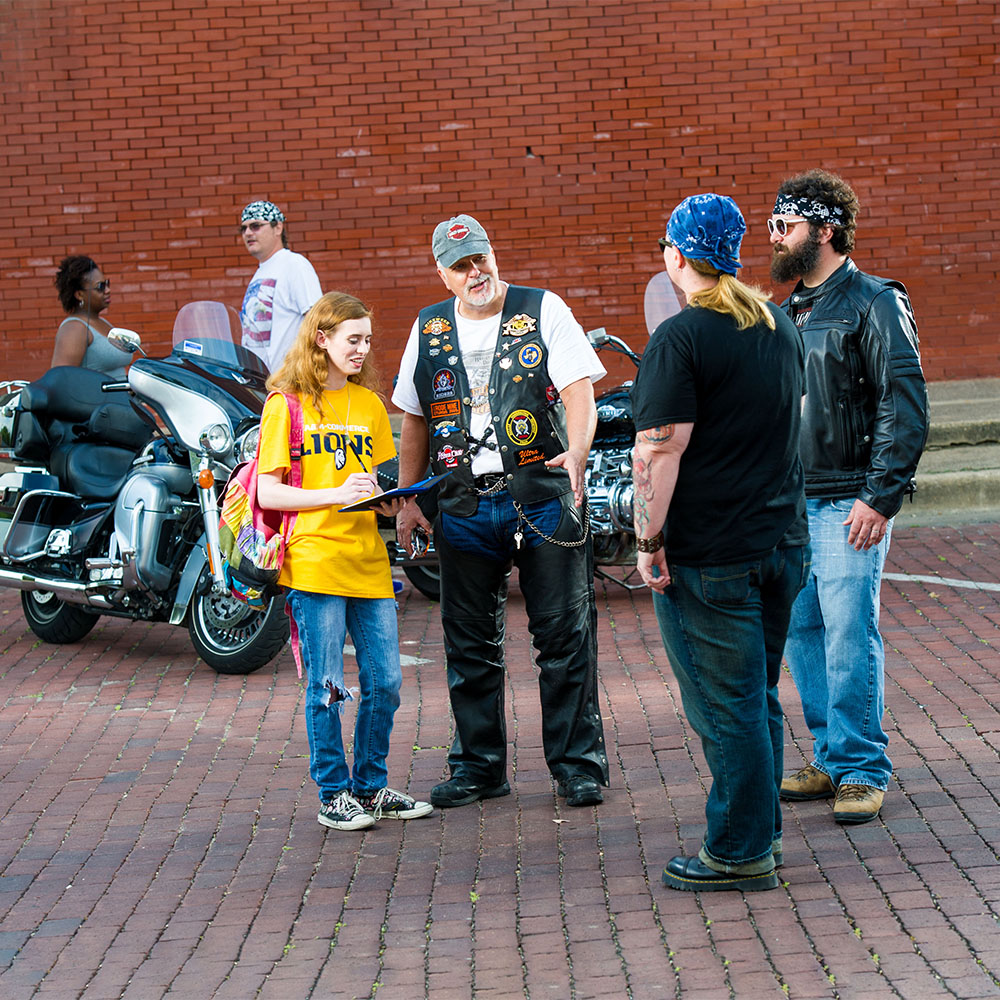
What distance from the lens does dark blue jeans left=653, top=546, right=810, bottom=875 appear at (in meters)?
3.96

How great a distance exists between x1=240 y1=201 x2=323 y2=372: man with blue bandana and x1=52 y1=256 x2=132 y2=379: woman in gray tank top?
850mm

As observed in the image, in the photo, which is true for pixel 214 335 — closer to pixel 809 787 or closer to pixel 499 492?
pixel 499 492

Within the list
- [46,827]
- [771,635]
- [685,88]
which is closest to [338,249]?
[685,88]

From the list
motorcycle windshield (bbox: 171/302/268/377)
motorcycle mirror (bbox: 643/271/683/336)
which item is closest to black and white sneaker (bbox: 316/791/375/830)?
motorcycle windshield (bbox: 171/302/268/377)

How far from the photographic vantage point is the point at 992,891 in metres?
4.05

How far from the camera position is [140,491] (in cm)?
725

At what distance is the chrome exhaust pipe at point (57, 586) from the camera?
7375 mm

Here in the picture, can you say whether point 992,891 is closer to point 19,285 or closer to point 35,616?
point 35,616

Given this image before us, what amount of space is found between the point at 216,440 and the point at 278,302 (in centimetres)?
190

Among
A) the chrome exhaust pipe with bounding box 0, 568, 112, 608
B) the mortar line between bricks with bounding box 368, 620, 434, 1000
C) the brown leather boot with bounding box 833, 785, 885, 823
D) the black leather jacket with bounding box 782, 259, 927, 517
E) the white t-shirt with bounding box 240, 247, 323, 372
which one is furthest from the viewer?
the white t-shirt with bounding box 240, 247, 323, 372

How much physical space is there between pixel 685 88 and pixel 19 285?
5.88 metres

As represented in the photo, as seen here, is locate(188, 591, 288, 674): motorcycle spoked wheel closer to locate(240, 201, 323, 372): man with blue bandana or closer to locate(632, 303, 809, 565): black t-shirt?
locate(240, 201, 323, 372): man with blue bandana

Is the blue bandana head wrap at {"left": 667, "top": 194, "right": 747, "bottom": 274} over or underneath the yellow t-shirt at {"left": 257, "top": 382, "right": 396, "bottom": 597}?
over

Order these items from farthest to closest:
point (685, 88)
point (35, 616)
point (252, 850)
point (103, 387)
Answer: point (685, 88) → point (35, 616) → point (103, 387) → point (252, 850)
